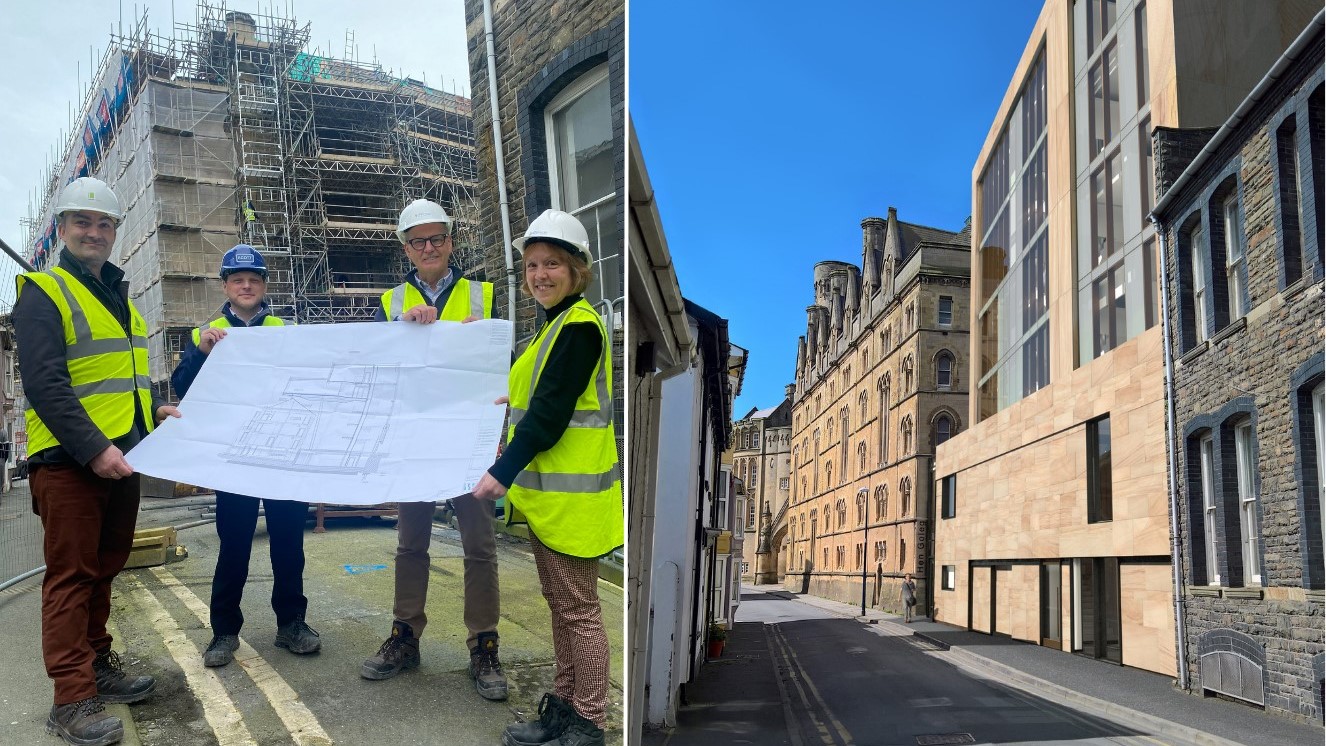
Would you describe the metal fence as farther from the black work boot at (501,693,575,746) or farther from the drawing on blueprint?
the black work boot at (501,693,575,746)

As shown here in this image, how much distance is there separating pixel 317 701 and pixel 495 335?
1150 mm

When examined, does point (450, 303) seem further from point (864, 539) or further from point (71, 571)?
point (864, 539)

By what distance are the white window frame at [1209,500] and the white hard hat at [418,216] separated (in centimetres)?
321

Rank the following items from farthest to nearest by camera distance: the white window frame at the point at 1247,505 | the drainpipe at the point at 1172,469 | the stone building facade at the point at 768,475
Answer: the stone building facade at the point at 768,475, the drainpipe at the point at 1172,469, the white window frame at the point at 1247,505

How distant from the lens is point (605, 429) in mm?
2453

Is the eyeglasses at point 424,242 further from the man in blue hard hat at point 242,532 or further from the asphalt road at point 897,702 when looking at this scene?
the asphalt road at point 897,702

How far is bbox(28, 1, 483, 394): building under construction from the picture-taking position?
2.48 meters

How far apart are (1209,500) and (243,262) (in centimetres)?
381

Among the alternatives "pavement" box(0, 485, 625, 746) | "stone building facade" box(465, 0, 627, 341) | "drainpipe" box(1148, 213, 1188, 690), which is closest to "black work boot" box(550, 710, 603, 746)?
"pavement" box(0, 485, 625, 746)

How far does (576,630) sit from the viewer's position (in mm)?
2557

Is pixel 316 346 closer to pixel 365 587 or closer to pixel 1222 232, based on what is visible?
pixel 365 587

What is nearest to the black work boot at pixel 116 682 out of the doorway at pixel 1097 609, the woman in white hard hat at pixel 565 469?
the woman in white hard hat at pixel 565 469

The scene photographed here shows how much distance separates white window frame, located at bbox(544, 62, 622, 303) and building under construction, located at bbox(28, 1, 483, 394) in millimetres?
276

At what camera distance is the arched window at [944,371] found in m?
6.30
